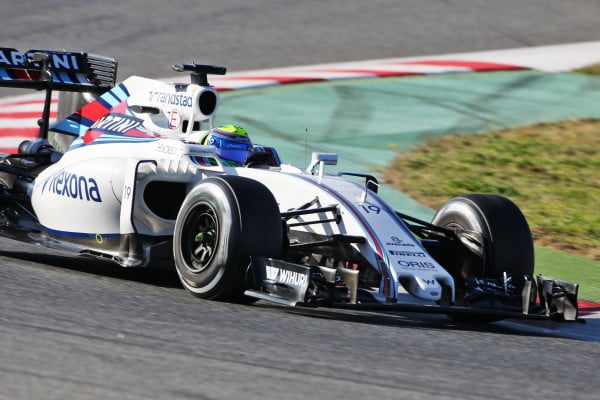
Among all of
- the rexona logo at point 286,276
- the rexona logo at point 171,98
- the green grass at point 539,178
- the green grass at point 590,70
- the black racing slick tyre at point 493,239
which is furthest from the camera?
the green grass at point 590,70

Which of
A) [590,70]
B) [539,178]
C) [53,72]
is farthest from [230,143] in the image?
[590,70]

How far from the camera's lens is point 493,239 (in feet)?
23.8

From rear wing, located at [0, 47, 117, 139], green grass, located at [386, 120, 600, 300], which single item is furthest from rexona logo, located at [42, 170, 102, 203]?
green grass, located at [386, 120, 600, 300]

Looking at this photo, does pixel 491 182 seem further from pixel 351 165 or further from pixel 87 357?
pixel 87 357

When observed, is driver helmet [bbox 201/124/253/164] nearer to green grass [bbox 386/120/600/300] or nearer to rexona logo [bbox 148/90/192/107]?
rexona logo [bbox 148/90/192/107]

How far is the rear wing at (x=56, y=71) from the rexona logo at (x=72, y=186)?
113 centimetres

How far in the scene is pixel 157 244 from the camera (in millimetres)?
7227

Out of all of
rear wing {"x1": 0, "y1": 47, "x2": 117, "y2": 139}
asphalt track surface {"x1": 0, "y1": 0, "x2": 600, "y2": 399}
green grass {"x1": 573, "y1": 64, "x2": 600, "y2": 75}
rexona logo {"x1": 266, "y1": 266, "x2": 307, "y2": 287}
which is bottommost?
asphalt track surface {"x1": 0, "y1": 0, "x2": 600, "y2": 399}

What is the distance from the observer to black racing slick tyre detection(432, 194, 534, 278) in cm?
722

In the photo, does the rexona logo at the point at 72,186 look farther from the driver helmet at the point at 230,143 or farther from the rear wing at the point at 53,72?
the rear wing at the point at 53,72

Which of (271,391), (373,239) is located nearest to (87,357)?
(271,391)

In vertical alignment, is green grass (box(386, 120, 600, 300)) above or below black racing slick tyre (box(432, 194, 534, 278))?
above

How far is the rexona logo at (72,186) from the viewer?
24.8 feet

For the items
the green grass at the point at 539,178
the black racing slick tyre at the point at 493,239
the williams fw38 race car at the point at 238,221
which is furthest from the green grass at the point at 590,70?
the black racing slick tyre at the point at 493,239
